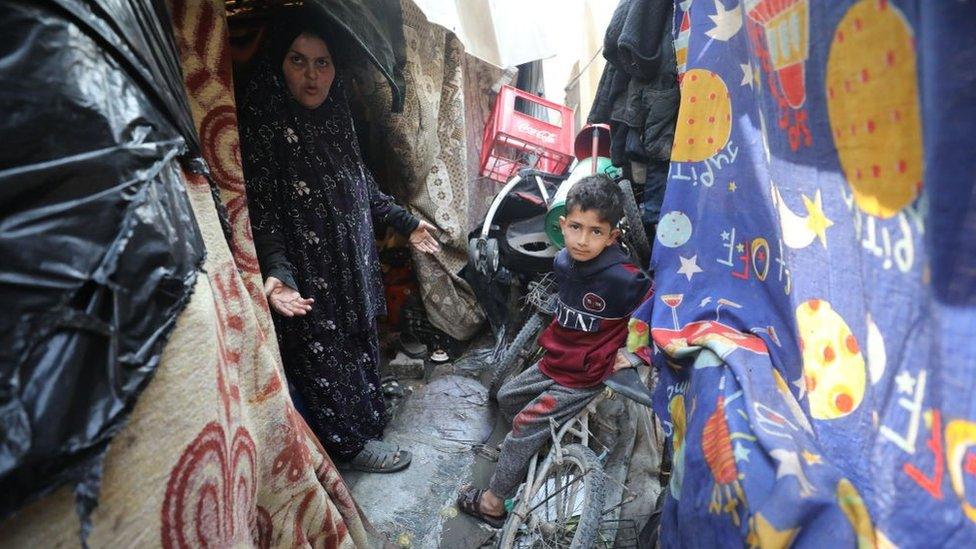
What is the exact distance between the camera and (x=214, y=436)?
100 centimetres

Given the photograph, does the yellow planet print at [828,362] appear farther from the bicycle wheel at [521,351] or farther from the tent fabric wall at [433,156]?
the tent fabric wall at [433,156]

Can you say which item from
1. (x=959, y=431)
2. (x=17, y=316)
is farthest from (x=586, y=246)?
(x=17, y=316)

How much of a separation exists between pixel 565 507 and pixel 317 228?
1.79 metres

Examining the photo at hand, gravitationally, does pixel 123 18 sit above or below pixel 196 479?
above

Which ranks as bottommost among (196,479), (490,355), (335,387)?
(490,355)

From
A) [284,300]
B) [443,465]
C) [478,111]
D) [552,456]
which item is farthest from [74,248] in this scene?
[478,111]

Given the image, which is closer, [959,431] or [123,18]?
[959,431]

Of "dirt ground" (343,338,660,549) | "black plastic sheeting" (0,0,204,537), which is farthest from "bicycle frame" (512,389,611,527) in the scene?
"black plastic sheeting" (0,0,204,537)

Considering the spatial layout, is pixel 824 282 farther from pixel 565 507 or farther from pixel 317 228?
pixel 317 228

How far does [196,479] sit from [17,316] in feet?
1.48

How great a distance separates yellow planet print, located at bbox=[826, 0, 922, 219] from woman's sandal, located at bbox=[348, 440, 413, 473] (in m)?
2.70

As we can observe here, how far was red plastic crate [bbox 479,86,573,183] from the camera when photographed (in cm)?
455

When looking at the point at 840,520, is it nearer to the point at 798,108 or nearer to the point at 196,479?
the point at 798,108

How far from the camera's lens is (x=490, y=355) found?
4.08m
